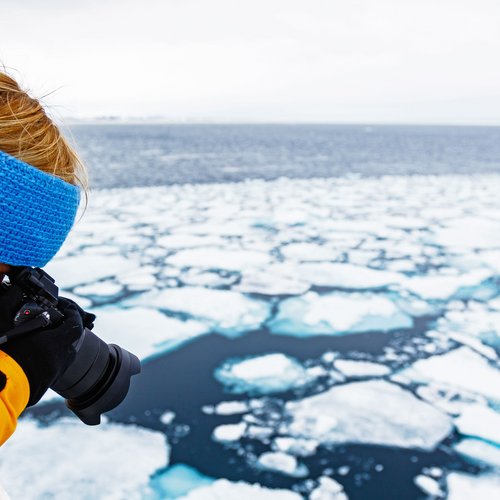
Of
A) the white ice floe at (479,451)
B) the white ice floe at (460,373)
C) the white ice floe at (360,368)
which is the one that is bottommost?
the white ice floe at (479,451)

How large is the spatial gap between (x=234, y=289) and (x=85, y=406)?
2660 mm

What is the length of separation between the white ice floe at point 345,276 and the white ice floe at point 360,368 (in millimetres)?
1251

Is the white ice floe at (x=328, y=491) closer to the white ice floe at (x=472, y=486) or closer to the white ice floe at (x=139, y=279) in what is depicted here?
the white ice floe at (x=472, y=486)

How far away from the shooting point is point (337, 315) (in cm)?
306

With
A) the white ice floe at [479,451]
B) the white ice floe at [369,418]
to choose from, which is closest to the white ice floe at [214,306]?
the white ice floe at [369,418]

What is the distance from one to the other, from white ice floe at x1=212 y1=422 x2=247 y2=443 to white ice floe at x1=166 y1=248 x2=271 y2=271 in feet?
7.28

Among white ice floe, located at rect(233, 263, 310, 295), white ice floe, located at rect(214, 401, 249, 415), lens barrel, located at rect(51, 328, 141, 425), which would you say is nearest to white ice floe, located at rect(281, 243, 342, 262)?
white ice floe, located at rect(233, 263, 310, 295)

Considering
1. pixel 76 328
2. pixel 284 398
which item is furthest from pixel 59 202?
pixel 284 398

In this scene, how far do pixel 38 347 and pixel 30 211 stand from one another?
193 millimetres

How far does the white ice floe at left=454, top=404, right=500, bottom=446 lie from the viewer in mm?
1901

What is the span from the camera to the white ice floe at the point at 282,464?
5.57 ft

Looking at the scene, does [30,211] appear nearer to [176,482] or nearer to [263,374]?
[176,482]

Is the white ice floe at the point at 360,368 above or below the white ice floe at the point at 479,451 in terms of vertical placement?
above

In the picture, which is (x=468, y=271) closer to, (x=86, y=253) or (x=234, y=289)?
(x=234, y=289)
